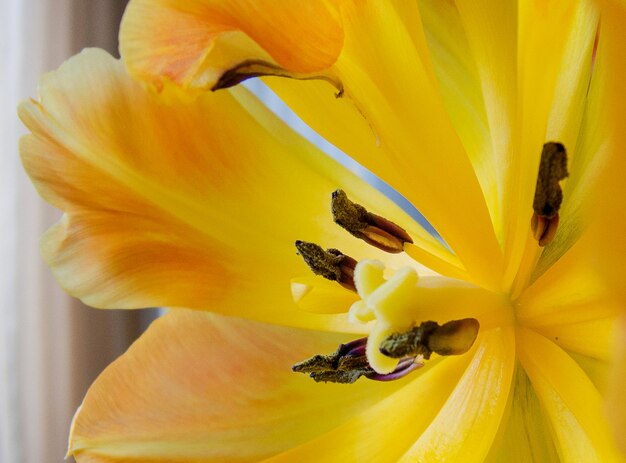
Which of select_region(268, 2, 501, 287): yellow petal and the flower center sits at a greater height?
select_region(268, 2, 501, 287): yellow petal

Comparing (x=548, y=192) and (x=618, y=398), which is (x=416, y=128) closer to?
(x=548, y=192)

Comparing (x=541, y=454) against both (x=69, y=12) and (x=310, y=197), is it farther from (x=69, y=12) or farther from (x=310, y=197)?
(x=69, y=12)

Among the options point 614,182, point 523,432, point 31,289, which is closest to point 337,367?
point 523,432

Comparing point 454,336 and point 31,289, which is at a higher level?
point 31,289

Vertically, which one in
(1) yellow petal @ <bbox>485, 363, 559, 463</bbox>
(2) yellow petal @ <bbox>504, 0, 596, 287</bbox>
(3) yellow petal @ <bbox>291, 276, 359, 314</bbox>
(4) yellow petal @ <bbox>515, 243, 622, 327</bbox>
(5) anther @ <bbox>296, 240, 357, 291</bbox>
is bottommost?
(1) yellow petal @ <bbox>485, 363, 559, 463</bbox>

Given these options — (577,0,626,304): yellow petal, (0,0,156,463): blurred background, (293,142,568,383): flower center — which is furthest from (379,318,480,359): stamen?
(0,0,156,463): blurred background

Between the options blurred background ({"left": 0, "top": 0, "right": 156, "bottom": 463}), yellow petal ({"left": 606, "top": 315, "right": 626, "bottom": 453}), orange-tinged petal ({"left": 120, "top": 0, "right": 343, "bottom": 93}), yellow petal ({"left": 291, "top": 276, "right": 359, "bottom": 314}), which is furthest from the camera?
blurred background ({"left": 0, "top": 0, "right": 156, "bottom": 463})

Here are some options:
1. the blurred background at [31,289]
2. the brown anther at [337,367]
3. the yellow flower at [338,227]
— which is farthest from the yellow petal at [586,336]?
the blurred background at [31,289]

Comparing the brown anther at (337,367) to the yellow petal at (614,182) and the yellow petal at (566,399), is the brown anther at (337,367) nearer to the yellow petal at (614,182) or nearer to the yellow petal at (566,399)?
the yellow petal at (566,399)

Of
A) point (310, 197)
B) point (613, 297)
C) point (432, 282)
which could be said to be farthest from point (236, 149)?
point (613, 297)

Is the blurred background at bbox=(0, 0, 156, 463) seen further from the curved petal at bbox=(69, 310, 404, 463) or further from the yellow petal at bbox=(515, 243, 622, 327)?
the yellow petal at bbox=(515, 243, 622, 327)
